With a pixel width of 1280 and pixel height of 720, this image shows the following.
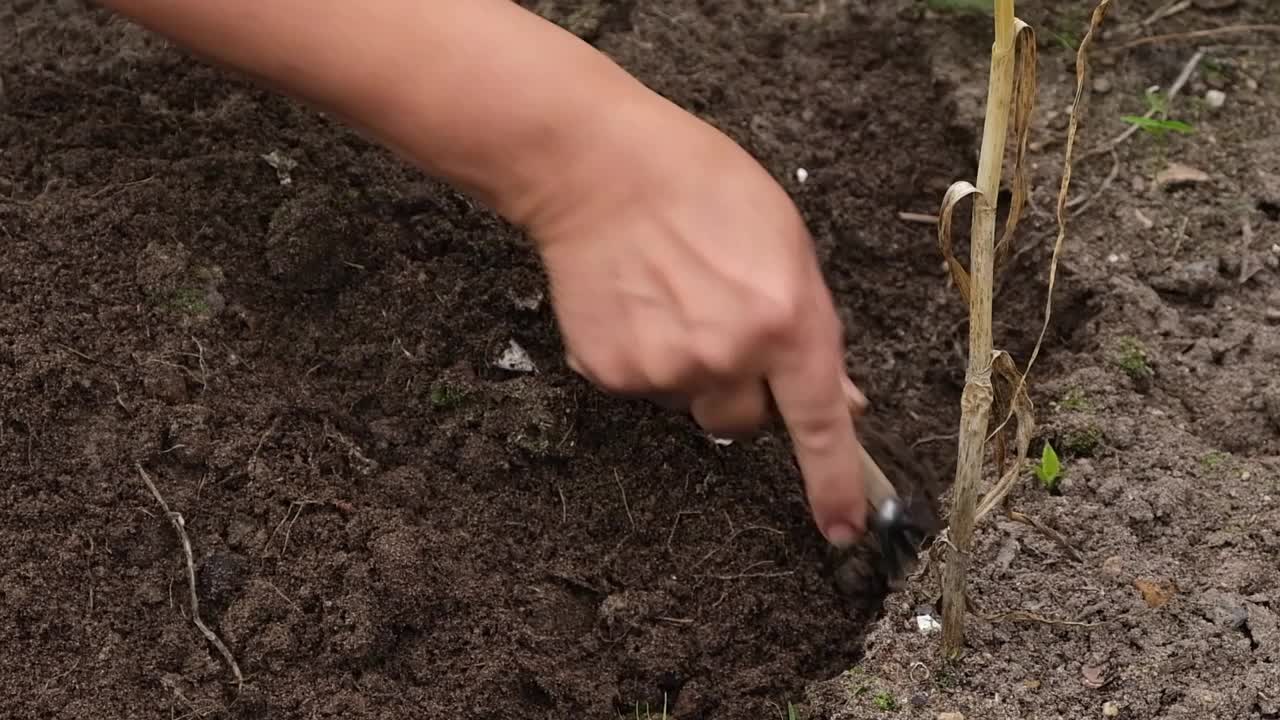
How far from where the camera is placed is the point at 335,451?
4.58 ft

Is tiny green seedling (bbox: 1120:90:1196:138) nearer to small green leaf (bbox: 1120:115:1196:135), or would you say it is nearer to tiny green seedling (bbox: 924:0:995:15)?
small green leaf (bbox: 1120:115:1196:135)

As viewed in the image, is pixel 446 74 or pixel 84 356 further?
pixel 84 356

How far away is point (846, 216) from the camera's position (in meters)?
1.73

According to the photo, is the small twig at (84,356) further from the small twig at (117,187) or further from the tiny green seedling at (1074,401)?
the tiny green seedling at (1074,401)

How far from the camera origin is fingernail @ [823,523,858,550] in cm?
127

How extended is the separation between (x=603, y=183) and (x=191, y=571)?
590mm

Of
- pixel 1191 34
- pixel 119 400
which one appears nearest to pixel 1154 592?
pixel 1191 34

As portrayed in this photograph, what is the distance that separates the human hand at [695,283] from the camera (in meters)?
1.08

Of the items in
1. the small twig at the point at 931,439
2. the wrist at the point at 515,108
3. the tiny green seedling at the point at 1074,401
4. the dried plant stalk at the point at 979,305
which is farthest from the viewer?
the small twig at the point at 931,439

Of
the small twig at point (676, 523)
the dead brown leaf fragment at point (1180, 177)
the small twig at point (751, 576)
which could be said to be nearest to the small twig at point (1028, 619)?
the small twig at point (751, 576)

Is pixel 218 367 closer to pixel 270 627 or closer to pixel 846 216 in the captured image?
pixel 270 627

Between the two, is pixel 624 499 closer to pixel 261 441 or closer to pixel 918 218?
pixel 261 441

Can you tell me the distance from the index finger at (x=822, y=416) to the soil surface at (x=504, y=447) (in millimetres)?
188

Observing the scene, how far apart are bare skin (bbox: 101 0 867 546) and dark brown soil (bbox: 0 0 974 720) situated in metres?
0.27
